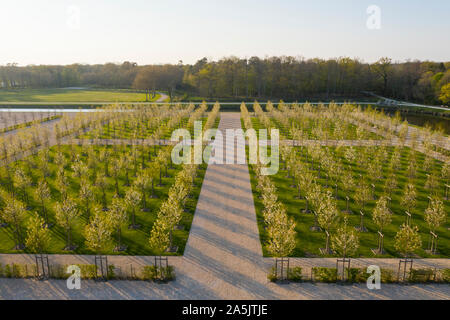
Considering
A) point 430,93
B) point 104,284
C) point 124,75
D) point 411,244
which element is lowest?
point 104,284

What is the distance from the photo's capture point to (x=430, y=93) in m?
102

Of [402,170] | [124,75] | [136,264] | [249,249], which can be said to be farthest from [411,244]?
[124,75]

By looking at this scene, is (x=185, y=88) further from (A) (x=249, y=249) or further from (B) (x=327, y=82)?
(A) (x=249, y=249)

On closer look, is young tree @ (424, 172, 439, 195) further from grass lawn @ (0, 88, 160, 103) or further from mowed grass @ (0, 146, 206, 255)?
grass lawn @ (0, 88, 160, 103)

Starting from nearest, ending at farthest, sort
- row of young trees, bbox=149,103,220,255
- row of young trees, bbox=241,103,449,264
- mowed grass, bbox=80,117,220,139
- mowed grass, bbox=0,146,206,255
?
row of young trees, bbox=149,103,220,255 → mowed grass, bbox=0,146,206,255 → row of young trees, bbox=241,103,449,264 → mowed grass, bbox=80,117,220,139

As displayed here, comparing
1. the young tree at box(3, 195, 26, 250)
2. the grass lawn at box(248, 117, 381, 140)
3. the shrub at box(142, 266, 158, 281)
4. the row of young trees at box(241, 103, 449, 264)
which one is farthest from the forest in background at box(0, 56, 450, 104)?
the shrub at box(142, 266, 158, 281)

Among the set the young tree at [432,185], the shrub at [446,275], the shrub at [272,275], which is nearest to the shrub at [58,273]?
the shrub at [272,275]

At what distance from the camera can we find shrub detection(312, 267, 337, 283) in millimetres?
18828

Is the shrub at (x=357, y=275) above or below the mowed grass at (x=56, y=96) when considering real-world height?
below

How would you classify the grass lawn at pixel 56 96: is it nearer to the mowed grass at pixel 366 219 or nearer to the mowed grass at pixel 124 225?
the mowed grass at pixel 124 225

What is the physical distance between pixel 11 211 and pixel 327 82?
363 feet

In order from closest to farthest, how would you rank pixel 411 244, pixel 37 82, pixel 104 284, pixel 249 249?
pixel 104 284 → pixel 411 244 → pixel 249 249 → pixel 37 82

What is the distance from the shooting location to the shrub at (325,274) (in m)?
18.8

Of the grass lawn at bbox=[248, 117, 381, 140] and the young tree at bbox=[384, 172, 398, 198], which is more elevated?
the grass lawn at bbox=[248, 117, 381, 140]
